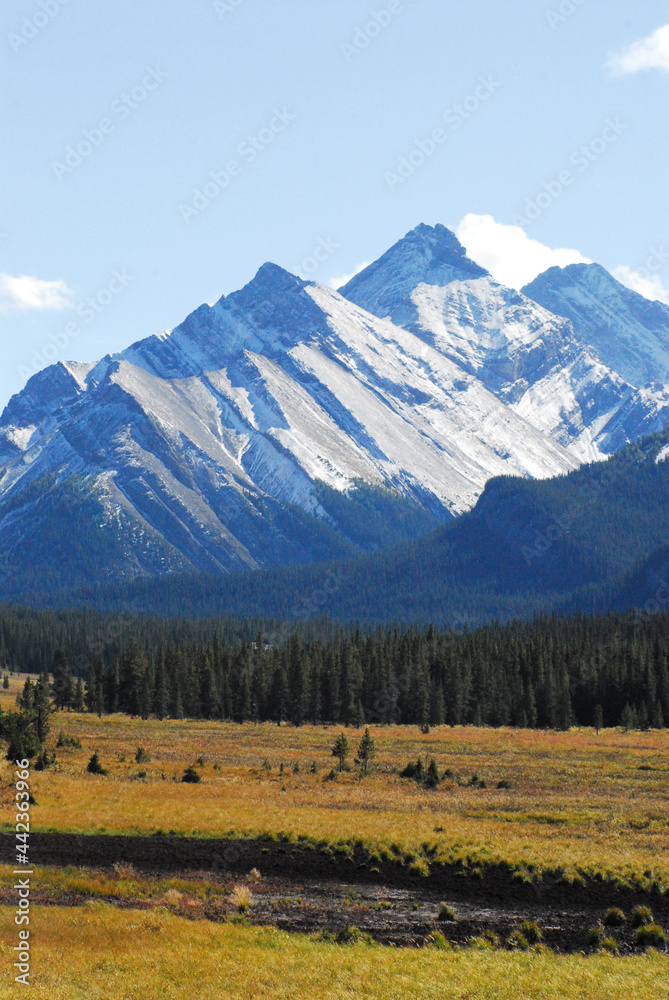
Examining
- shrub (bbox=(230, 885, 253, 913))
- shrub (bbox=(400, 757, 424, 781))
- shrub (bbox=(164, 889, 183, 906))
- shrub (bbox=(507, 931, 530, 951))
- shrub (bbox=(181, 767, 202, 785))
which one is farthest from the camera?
shrub (bbox=(400, 757, 424, 781))

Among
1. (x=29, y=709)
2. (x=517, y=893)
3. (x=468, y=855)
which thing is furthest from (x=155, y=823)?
(x=29, y=709)

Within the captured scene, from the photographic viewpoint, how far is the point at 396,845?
46.2 m

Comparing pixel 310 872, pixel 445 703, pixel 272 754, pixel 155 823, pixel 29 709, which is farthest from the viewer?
pixel 445 703

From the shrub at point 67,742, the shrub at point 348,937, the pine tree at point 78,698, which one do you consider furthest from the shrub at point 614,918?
the pine tree at point 78,698

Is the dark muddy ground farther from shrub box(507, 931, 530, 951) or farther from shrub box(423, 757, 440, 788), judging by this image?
shrub box(423, 757, 440, 788)

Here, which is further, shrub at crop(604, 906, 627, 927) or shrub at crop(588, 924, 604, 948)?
shrub at crop(604, 906, 627, 927)

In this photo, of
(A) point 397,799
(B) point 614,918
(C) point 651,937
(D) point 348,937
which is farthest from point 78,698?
(C) point 651,937

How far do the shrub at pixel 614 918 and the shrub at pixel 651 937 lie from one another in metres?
1.97

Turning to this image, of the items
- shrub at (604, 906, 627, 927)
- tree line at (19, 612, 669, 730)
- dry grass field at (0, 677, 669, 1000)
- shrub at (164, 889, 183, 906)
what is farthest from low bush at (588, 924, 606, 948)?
tree line at (19, 612, 669, 730)

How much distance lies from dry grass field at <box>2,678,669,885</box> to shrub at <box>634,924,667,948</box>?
24.5ft

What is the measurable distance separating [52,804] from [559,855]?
27.0 metres

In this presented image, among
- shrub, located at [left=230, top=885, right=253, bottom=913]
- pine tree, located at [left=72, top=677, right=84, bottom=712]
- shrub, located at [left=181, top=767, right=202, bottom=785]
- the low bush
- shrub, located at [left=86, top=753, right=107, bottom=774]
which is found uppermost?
pine tree, located at [left=72, top=677, right=84, bottom=712]

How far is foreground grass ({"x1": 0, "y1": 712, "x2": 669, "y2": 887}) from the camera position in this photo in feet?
154

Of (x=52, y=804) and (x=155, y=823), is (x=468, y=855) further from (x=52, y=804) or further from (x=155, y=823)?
(x=52, y=804)
